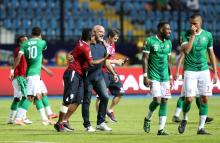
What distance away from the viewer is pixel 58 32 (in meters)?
38.4

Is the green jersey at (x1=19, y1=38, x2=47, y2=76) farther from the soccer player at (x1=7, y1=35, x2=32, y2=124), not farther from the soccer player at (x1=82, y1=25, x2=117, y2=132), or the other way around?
the soccer player at (x1=82, y1=25, x2=117, y2=132)

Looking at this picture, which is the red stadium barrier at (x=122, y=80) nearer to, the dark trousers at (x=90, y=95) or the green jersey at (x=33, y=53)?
the green jersey at (x=33, y=53)

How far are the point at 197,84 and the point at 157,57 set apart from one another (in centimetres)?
99

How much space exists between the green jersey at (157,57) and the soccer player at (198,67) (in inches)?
15.9

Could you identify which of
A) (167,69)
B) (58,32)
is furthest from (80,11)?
(167,69)

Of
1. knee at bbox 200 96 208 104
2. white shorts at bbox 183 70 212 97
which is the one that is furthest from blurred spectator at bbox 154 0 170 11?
knee at bbox 200 96 208 104

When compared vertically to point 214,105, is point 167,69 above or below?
above

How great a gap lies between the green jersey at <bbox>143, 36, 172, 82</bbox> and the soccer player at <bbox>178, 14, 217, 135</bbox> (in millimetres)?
404

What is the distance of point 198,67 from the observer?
16.1 m

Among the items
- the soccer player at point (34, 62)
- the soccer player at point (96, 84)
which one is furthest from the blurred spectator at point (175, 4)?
the soccer player at point (96, 84)

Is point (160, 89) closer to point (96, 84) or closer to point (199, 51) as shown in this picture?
point (199, 51)

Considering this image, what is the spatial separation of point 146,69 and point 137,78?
16867 millimetres

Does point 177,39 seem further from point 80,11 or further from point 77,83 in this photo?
point 77,83

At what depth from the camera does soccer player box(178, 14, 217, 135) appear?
16.0 m
